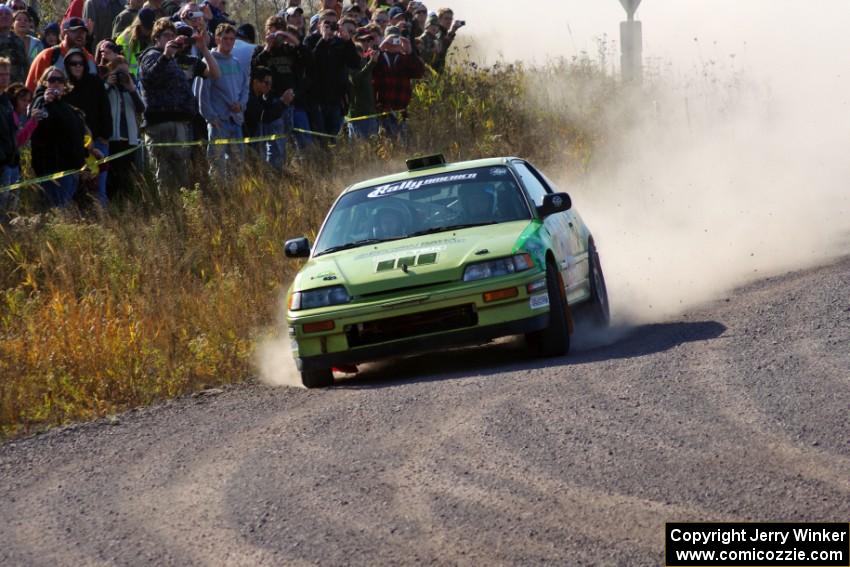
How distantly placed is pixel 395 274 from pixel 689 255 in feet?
23.2

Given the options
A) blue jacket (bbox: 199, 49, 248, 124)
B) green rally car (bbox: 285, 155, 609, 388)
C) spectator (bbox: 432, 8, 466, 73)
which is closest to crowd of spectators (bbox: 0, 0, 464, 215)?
blue jacket (bbox: 199, 49, 248, 124)

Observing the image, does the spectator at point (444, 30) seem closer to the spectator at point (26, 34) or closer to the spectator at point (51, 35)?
the spectator at point (51, 35)

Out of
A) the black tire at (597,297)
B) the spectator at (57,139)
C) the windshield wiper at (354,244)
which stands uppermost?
the spectator at (57,139)

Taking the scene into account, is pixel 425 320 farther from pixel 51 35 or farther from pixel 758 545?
pixel 51 35

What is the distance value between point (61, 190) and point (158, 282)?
165 centimetres

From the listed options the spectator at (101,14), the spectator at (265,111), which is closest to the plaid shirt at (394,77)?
the spectator at (265,111)

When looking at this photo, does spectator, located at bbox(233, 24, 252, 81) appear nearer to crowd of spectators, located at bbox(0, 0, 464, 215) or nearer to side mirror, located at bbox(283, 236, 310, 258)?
crowd of spectators, located at bbox(0, 0, 464, 215)

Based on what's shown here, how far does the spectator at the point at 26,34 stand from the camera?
1695cm

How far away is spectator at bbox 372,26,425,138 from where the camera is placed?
1933 cm

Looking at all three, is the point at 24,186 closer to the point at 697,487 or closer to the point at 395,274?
the point at 395,274

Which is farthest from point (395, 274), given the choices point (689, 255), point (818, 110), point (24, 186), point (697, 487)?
point (818, 110)

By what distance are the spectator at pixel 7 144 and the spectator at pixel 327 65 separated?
4.52 m

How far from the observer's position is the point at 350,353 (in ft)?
34.7

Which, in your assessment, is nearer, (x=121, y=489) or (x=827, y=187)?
(x=121, y=489)
